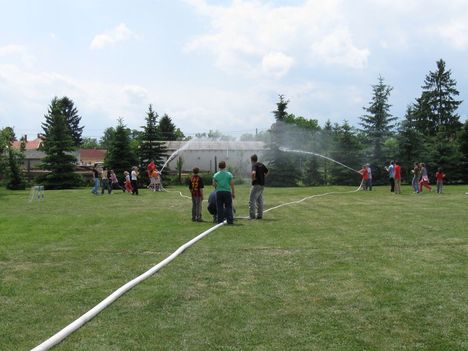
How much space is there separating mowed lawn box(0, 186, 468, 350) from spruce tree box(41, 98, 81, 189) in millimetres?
31668

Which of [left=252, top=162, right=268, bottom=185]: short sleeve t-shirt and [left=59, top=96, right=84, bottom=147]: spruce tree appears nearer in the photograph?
[left=252, top=162, right=268, bottom=185]: short sleeve t-shirt

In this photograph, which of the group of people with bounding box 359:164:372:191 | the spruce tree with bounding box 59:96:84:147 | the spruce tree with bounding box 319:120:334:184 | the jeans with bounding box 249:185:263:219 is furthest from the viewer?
the spruce tree with bounding box 59:96:84:147

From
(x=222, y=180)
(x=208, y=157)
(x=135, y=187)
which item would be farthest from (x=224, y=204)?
(x=208, y=157)

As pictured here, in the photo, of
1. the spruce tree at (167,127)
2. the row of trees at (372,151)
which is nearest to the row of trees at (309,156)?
the row of trees at (372,151)

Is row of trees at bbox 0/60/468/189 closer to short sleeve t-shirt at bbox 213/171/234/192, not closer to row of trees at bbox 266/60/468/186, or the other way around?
row of trees at bbox 266/60/468/186

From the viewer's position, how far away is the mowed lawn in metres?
5.26

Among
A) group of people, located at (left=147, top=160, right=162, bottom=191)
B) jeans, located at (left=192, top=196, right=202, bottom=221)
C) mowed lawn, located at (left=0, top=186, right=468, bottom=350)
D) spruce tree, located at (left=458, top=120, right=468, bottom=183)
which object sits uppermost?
spruce tree, located at (left=458, top=120, right=468, bottom=183)

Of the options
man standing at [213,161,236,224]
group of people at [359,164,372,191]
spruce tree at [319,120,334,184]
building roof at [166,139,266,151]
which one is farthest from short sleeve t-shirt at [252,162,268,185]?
building roof at [166,139,266,151]

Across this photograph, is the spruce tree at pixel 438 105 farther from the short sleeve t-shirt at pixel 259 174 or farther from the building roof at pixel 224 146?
the short sleeve t-shirt at pixel 259 174

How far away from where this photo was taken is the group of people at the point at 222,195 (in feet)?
49.0

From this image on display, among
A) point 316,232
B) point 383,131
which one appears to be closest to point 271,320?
point 316,232

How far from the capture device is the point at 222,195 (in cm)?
1500

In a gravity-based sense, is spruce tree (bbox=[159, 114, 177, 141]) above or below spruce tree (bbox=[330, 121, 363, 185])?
above

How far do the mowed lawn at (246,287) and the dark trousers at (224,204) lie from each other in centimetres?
100
